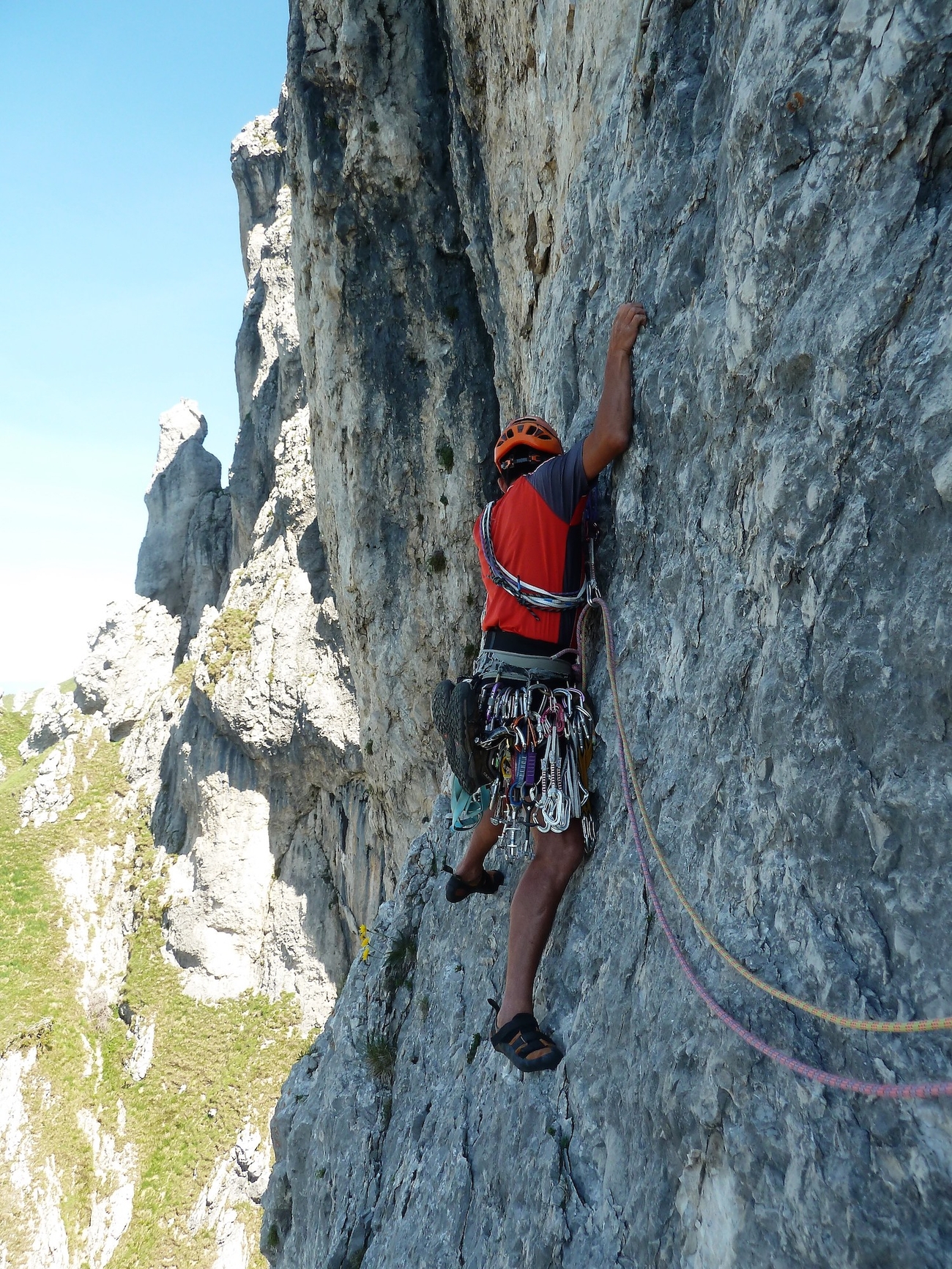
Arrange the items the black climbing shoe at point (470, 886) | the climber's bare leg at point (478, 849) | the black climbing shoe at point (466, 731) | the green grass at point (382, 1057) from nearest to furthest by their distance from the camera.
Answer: the black climbing shoe at point (466, 731) → the climber's bare leg at point (478, 849) → the black climbing shoe at point (470, 886) → the green grass at point (382, 1057)

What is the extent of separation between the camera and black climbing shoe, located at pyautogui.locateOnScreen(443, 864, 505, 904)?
510 centimetres

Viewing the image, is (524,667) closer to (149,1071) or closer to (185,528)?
(149,1071)

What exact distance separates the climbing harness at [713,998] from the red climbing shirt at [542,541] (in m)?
0.22

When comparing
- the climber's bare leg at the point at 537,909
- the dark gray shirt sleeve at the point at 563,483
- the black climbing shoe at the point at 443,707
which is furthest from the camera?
the black climbing shoe at the point at 443,707

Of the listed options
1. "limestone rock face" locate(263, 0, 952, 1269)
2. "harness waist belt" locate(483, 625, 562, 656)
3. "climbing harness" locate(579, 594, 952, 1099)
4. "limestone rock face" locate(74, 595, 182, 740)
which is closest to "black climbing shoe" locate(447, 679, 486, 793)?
"harness waist belt" locate(483, 625, 562, 656)

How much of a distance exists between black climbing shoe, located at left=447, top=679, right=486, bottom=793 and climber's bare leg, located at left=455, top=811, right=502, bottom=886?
0.54 metres

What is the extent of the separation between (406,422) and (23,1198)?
22.3 metres

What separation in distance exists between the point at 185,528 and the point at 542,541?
37081 mm

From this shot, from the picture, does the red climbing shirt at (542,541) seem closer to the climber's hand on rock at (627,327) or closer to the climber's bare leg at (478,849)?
the climber's hand on rock at (627,327)

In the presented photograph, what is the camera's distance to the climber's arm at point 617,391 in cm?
350

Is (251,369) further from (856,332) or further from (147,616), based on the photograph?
(856,332)

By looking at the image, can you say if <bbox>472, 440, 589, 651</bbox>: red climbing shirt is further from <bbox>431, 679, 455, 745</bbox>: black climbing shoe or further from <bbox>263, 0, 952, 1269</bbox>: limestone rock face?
<bbox>431, 679, 455, 745</bbox>: black climbing shoe

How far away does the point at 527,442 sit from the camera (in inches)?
164

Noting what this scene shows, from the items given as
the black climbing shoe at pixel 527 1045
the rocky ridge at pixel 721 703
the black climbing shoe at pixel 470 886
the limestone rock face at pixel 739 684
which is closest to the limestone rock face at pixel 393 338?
the rocky ridge at pixel 721 703
